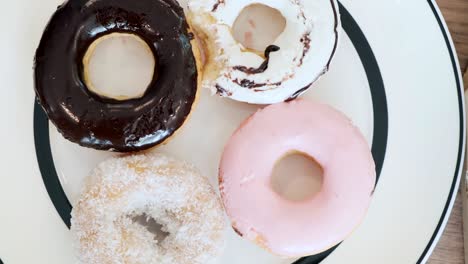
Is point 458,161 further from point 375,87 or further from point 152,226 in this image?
point 152,226

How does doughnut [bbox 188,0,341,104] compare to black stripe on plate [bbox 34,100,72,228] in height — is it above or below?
above

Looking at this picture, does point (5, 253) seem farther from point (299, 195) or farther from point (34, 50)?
point (299, 195)

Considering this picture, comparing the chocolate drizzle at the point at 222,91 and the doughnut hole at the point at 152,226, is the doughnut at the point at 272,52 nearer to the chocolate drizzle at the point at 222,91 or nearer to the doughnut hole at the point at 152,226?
the chocolate drizzle at the point at 222,91

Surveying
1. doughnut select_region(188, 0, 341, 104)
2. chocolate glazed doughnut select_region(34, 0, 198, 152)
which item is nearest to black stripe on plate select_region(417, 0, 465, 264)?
doughnut select_region(188, 0, 341, 104)

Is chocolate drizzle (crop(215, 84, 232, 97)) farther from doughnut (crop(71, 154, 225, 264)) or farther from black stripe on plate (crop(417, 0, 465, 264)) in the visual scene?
black stripe on plate (crop(417, 0, 465, 264))

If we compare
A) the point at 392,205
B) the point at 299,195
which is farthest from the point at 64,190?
the point at 392,205

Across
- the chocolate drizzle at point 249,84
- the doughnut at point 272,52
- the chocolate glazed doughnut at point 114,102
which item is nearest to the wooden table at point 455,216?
the doughnut at point 272,52
